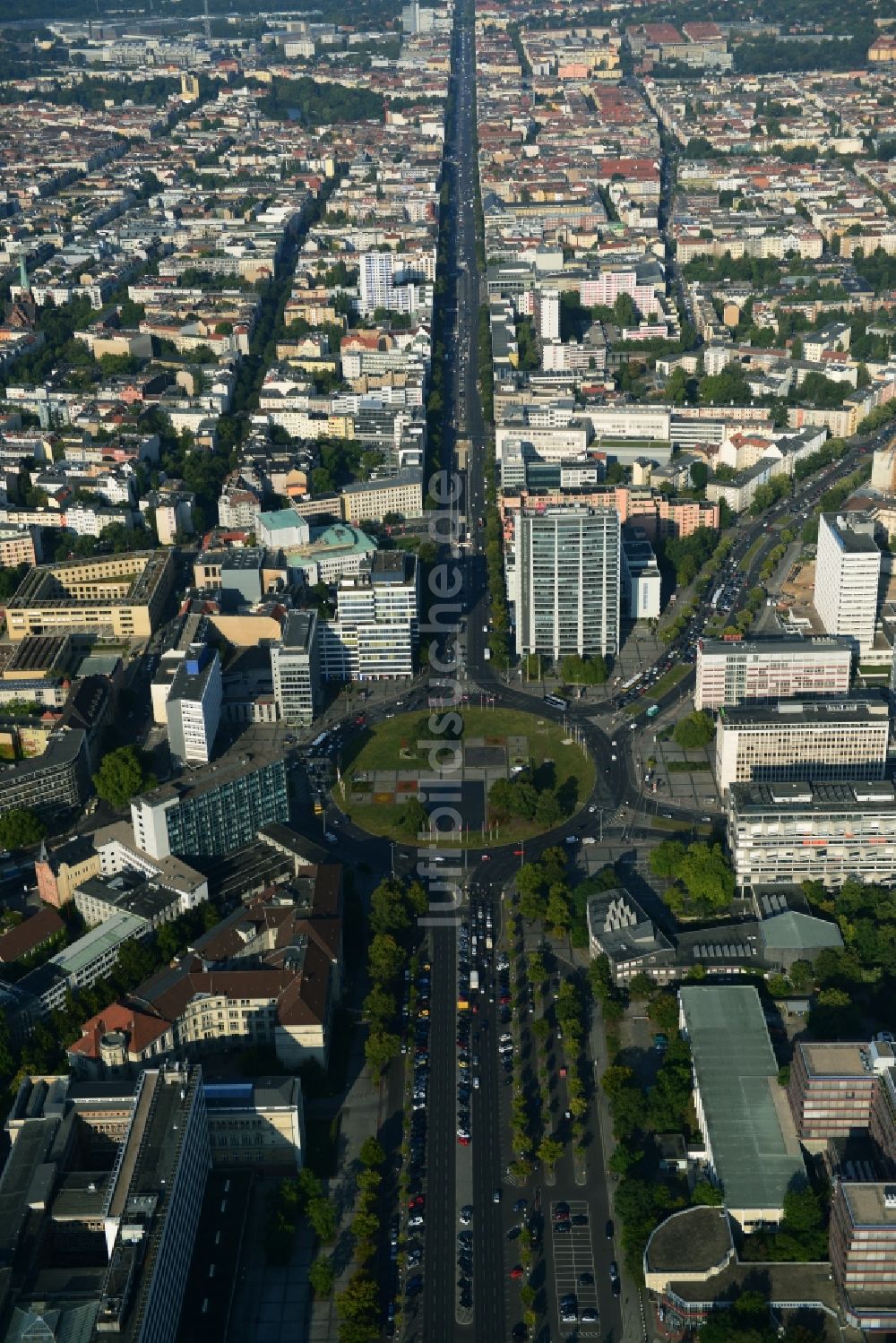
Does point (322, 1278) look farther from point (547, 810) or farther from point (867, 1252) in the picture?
point (547, 810)

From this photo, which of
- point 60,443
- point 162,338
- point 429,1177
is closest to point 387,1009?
point 429,1177

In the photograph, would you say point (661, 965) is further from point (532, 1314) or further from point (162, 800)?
point (162, 800)

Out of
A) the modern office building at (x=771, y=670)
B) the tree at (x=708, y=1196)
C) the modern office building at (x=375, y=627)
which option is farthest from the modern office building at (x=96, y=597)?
the tree at (x=708, y=1196)

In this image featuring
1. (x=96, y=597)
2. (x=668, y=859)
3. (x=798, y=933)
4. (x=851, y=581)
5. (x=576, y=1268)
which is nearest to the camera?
(x=576, y=1268)

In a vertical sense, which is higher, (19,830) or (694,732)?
(694,732)

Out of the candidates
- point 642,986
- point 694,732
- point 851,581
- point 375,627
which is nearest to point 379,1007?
point 642,986

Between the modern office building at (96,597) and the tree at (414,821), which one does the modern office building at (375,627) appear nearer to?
the modern office building at (96,597)

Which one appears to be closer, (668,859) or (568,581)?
(668,859)
